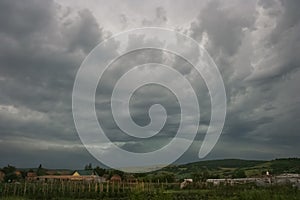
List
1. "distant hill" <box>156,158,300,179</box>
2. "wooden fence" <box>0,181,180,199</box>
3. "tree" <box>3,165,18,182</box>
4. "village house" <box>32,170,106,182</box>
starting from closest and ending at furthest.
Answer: "wooden fence" <box>0,181,180,199</box>
"village house" <box>32,170,106,182</box>
"tree" <box>3,165,18,182</box>
"distant hill" <box>156,158,300,179</box>

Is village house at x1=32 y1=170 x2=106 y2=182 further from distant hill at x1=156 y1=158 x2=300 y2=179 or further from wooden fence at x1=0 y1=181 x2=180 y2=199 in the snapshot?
distant hill at x1=156 y1=158 x2=300 y2=179

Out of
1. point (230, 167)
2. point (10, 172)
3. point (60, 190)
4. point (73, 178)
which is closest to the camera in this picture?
point (60, 190)

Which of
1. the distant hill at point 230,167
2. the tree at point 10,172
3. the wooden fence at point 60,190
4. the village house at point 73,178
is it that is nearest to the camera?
the wooden fence at point 60,190

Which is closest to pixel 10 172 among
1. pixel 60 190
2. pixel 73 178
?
pixel 73 178

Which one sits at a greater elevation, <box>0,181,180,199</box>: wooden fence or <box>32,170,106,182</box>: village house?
<box>32,170,106,182</box>: village house

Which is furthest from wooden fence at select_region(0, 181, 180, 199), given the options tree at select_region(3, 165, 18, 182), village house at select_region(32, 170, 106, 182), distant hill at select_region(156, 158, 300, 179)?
distant hill at select_region(156, 158, 300, 179)

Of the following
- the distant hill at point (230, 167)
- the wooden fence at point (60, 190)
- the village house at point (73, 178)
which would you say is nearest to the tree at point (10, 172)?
the village house at point (73, 178)

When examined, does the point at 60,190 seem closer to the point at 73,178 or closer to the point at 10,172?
the point at 73,178

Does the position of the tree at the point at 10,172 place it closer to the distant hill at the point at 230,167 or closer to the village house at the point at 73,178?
the village house at the point at 73,178

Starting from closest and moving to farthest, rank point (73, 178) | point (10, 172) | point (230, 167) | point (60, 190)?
point (60, 190) < point (73, 178) < point (10, 172) < point (230, 167)

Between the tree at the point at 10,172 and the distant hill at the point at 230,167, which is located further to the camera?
the distant hill at the point at 230,167

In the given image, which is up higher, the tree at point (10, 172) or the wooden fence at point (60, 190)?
the tree at point (10, 172)

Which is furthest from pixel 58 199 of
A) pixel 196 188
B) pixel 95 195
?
pixel 196 188

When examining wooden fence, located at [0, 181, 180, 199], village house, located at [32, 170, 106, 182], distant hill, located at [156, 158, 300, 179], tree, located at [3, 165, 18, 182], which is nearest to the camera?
wooden fence, located at [0, 181, 180, 199]
